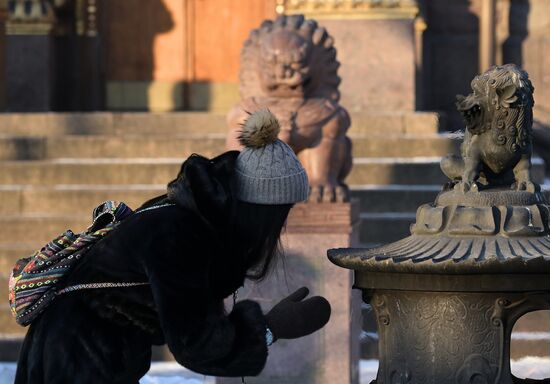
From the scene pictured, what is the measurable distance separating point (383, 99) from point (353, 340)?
502cm

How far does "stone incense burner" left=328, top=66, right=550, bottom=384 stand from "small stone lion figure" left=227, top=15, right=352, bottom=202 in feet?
11.8

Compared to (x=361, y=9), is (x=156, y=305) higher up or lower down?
lower down

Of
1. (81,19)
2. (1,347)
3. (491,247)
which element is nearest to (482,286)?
(491,247)

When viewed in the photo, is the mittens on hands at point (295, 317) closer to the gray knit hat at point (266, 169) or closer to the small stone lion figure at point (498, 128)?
the gray knit hat at point (266, 169)

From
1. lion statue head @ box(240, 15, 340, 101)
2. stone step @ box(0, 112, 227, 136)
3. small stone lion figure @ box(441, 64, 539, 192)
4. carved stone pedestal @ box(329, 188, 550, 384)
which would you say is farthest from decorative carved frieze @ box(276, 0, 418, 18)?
carved stone pedestal @ box(329, 188, 550, 384)

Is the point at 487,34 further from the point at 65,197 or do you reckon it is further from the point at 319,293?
the point at 319,293

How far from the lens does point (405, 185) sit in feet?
39.5

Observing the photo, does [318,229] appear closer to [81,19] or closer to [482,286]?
[482,286]

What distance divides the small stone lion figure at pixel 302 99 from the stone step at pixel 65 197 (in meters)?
2.69

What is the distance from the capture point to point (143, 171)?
40.1 ft

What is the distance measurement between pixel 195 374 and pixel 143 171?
2.77 metres

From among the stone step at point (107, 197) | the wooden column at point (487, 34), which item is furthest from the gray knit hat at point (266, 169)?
the wooden column at point (487, 34)

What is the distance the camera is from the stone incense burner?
500 cm

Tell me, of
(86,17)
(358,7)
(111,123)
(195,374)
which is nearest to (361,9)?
(358,7)
